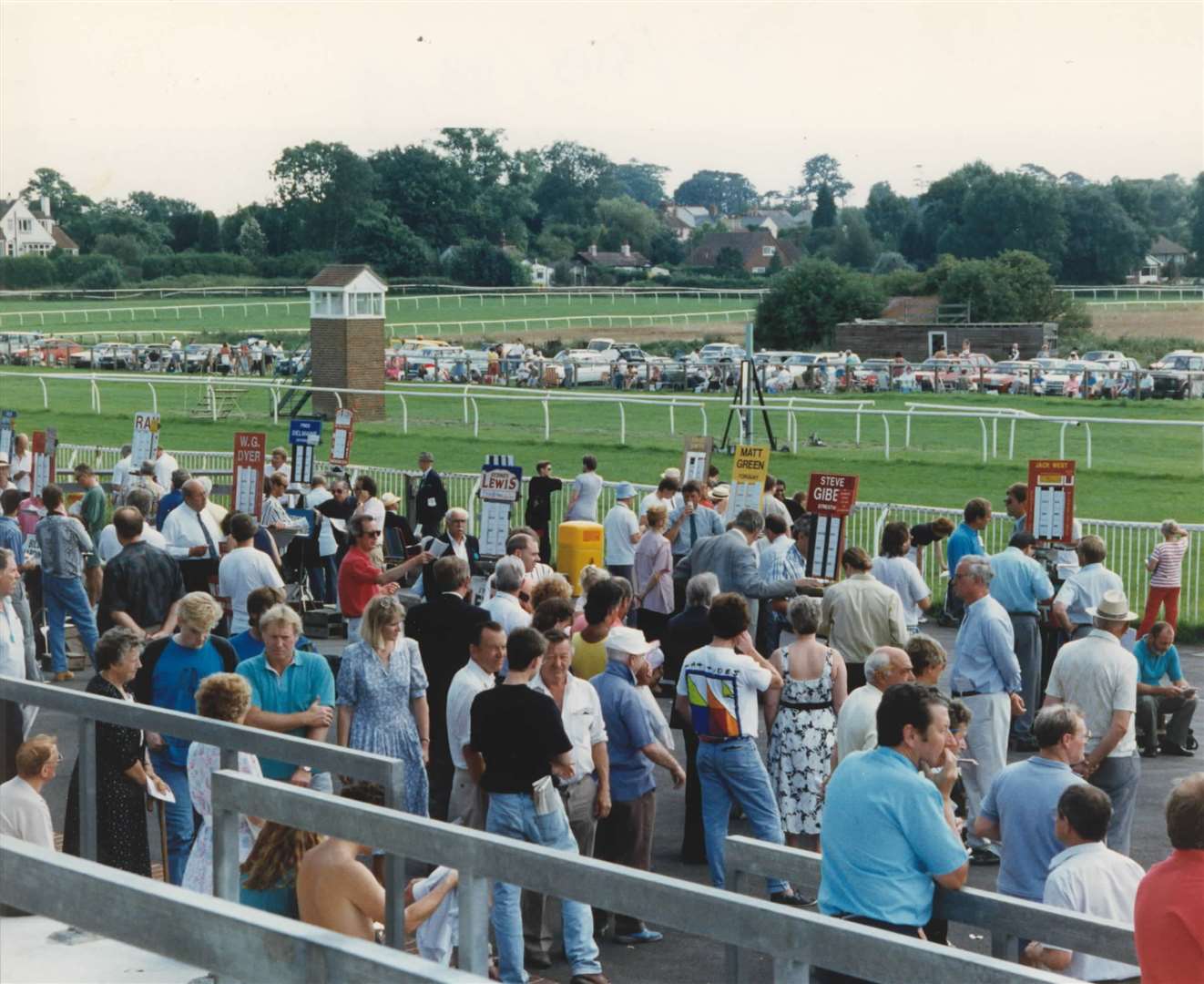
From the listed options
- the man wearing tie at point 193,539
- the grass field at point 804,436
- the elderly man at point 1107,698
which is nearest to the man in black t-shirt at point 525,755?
the elderly man at point 1107,698

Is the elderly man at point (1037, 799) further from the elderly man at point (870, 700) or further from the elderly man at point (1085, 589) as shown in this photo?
the elderly man at point (1085, 589)

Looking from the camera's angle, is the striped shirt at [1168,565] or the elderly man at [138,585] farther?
the striped shirt at [1168,565]

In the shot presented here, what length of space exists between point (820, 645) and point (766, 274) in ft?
374

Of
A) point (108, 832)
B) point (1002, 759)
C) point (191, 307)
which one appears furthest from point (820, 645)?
point (191, 307)

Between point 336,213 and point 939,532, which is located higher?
point 336,213

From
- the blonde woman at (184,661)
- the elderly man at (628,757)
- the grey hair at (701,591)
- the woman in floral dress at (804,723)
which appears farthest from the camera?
the grey hair at (701,591)

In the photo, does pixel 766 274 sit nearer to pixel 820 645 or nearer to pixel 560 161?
pixel 560 161

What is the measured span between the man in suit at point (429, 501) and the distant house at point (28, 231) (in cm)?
10323

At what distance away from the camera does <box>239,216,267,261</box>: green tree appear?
10688 cm

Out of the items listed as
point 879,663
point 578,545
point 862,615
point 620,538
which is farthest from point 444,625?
point 620,538

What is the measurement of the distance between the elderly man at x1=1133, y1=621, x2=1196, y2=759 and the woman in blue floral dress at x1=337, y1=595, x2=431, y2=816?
5.96 m

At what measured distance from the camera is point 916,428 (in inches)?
1559

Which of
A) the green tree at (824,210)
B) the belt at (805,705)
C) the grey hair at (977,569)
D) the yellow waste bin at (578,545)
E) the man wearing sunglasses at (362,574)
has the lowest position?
the yellow waste bin at (578,545)

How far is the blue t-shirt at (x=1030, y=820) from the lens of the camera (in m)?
6.69
